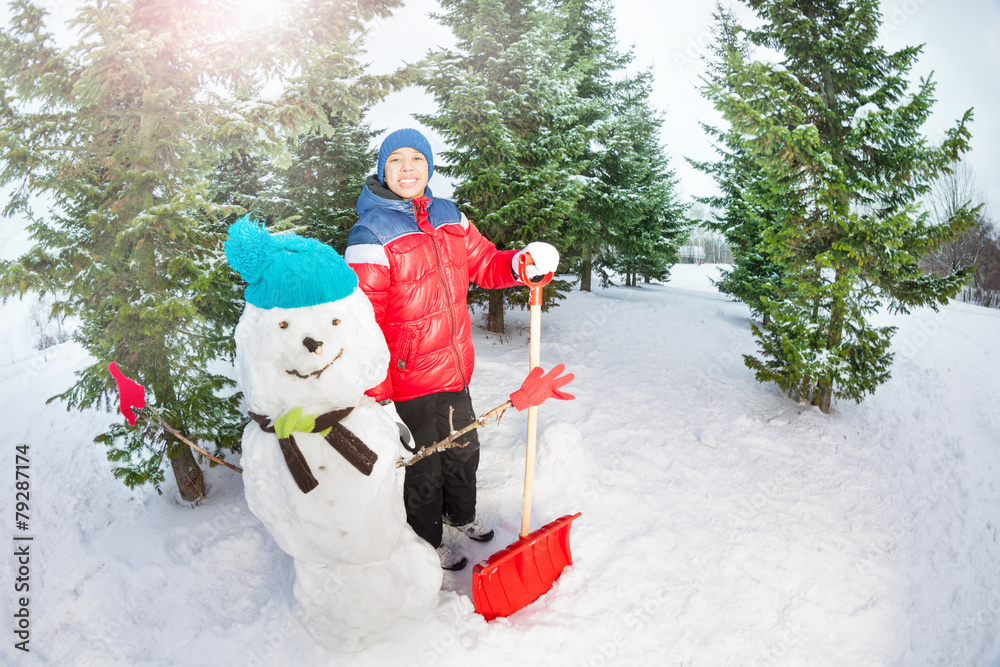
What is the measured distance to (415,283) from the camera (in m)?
2.26

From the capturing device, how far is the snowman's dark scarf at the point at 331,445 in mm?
1673

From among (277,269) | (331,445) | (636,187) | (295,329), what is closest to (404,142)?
(277,269)

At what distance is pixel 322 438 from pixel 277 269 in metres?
0.65

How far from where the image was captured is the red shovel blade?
7.09 ft

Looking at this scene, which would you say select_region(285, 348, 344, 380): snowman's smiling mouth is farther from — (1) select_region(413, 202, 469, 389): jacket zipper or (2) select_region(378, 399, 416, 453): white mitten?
(1) select_region(413, 202, 469, 389): jacket zipper

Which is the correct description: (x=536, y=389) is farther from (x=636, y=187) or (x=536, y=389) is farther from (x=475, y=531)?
(x=636, y=187)

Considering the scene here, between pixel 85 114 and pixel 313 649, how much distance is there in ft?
10.6

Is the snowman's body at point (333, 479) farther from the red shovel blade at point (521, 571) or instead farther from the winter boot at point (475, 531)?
the winter boot at point (475, 531)

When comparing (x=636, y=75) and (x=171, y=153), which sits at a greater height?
(x=636, y=75)

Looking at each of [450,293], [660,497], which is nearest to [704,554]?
[660,497]

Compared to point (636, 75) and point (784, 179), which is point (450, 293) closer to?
point (784, 179)

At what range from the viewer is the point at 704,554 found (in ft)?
8.91

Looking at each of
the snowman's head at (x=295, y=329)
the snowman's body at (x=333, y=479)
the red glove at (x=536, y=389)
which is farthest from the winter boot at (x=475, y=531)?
the snowman's head at (x=295, y=329)

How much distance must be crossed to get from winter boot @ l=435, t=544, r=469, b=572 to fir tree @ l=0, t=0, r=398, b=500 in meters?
1.60
